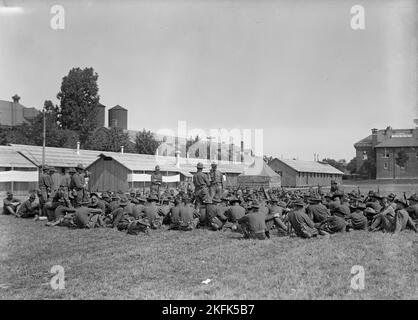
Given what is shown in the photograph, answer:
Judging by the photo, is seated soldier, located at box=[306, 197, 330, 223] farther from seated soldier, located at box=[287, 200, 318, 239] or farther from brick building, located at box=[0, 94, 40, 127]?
brick building, located at box=[0, 94, 40, 127]

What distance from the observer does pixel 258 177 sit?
46750mm

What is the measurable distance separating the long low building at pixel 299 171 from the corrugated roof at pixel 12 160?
99.4ft

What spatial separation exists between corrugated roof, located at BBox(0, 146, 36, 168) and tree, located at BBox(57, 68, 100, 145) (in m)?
30.0

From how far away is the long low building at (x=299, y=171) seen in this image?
5538 cm

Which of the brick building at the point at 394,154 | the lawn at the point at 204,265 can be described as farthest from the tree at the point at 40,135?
the lawn at the point at 204,265

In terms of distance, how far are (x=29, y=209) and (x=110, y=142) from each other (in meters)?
44.6

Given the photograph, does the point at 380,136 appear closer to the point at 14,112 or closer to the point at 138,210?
the point at 14,112

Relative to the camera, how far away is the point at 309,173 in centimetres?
5803

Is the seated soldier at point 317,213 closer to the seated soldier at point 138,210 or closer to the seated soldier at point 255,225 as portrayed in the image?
the seated soldier at point 255,225

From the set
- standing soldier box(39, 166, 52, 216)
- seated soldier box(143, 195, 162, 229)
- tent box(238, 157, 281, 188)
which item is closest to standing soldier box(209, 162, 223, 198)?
seated soldier box(143, 195, 162, 229)

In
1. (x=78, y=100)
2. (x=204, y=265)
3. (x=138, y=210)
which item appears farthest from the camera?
(x=78, y=100)

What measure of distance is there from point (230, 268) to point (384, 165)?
6713 cm

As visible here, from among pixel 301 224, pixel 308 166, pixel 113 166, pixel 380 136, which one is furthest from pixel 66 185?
pixel 380 136
